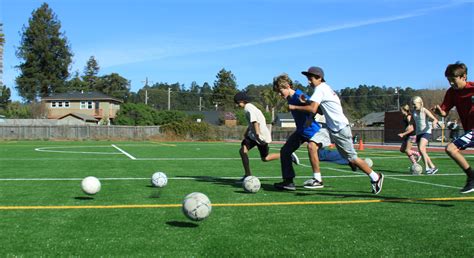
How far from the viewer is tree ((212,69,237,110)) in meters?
102

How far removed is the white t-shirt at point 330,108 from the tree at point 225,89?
306 feet

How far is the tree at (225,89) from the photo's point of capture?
102 m

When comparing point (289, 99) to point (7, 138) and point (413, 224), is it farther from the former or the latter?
point (7, 138)

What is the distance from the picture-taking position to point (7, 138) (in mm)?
47000

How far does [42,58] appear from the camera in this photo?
3226 inches

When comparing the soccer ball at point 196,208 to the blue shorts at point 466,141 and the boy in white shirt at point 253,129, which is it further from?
the blue shorts at point 466,141

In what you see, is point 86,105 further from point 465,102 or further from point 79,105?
point 465,102

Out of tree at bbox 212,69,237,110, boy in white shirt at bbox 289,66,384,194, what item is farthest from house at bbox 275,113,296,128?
boy in white shirt at bbox 289,66,384,194

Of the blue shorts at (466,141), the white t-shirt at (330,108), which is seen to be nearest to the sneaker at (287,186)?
the white t-shirt at (330,108)

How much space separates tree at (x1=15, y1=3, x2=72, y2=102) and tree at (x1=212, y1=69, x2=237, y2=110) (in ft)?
107

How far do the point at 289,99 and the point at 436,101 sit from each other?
6847 cm

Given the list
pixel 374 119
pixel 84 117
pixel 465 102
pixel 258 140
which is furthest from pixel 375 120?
pixel 465 102

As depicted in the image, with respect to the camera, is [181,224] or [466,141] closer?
[181,224]

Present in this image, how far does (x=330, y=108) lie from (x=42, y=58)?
83.6 metres
